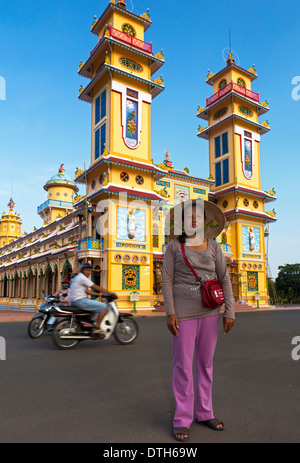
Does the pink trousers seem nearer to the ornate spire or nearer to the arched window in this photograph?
the arched window

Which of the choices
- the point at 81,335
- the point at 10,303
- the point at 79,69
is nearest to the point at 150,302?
the point at 10,303

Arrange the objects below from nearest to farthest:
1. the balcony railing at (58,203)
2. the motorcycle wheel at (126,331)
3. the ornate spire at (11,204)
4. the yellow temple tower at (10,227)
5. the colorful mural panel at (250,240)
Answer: the motorcycle wheel at (126,331), the colorful mural panel at (250,240), the balcony railing at (58,203), the yellow temple tower at (10,227), the ornate spire at (11,204)


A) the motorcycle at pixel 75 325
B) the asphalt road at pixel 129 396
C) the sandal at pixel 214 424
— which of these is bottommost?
the asphalt road at pixel 129 396

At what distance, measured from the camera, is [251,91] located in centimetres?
3209

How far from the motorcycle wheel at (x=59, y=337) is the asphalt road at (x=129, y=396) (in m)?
0.26

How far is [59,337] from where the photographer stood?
7055mm

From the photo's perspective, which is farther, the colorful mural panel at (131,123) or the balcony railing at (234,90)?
the balcony railing at (234,90)

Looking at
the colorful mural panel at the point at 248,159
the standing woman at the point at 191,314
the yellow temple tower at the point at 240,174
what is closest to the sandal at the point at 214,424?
the standing woman at the point at 191,314

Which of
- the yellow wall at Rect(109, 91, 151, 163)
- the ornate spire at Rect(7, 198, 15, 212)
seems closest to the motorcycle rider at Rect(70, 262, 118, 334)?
the yellow wall at Rect(109, 91, 151, 163)

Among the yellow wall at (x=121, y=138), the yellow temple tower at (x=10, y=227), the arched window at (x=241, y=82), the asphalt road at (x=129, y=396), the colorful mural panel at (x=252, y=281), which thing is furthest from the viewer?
the yellow temple tower at (x=10, y=227)

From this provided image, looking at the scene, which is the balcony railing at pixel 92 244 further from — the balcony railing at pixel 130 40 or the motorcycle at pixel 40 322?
the balcony railing at pixel 130 40

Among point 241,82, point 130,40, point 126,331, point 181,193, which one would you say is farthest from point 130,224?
point 241,82

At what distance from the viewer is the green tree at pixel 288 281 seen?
48.9 metres

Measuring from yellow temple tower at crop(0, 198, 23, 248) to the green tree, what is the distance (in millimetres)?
42816
